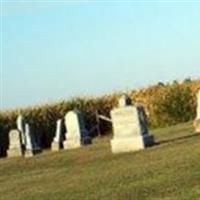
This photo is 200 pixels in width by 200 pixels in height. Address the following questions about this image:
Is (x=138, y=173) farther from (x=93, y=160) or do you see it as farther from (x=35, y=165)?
(x=35, y=165)

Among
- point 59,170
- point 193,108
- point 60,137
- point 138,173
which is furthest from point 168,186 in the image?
point 193,108

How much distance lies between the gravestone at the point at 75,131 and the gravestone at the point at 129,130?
8.97m

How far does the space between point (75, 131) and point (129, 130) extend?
9742 millimetres

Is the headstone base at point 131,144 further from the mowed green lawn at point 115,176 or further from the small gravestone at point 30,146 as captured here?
the small gravestone at point 30,146

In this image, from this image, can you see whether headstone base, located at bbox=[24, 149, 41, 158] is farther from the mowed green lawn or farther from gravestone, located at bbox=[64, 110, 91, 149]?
the mowed green lawn

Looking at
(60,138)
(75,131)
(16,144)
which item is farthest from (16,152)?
(75,131)

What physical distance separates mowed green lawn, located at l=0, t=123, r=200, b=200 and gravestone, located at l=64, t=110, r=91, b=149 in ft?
22.3

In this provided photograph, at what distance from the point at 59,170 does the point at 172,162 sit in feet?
16.7

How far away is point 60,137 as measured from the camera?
38906 mm

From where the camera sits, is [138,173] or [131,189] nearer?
[131,189]

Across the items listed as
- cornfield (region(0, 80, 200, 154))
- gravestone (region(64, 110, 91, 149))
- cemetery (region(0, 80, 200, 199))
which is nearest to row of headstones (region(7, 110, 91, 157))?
gravestone (region(64, 110, 91, 149))

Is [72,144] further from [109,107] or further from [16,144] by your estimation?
[109,107]

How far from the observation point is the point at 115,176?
1959 cm

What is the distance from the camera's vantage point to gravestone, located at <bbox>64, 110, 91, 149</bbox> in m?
35.8
